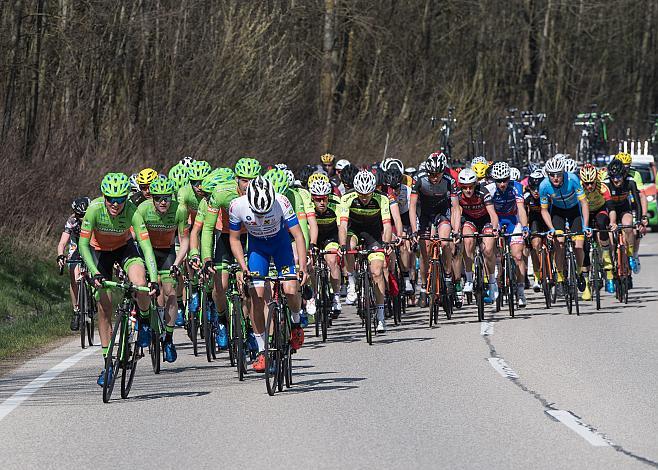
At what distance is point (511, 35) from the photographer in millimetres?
58656

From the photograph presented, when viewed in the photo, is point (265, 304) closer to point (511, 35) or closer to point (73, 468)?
point (73, 468)

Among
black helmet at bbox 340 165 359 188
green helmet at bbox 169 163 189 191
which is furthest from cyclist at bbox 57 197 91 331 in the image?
black helmet at bbox 340 165 359 188

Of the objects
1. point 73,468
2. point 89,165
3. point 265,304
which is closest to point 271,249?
point 265,304

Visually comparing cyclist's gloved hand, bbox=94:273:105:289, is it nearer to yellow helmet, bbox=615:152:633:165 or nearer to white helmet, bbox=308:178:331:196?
white helmet, bbox=308:178:331:196

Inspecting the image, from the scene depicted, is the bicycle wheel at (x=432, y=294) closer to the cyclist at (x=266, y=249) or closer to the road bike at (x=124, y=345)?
the cyclist at (x=266, y=249)

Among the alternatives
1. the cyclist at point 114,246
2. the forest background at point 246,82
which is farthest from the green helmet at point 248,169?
the forest background at point 246,82

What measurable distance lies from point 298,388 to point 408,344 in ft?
12.4

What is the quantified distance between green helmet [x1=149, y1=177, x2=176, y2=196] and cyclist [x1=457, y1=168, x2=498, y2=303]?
516 centimetres

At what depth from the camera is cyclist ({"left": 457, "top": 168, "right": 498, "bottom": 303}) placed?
1952cm

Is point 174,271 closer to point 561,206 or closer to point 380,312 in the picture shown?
point 380,312

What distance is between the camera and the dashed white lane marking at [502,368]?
1297cm

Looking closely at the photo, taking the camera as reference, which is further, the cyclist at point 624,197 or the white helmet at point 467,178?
the cyclist at point 624,197

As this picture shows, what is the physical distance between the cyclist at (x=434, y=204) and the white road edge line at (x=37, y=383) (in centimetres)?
508

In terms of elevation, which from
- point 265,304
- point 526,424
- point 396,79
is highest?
point 396,79
